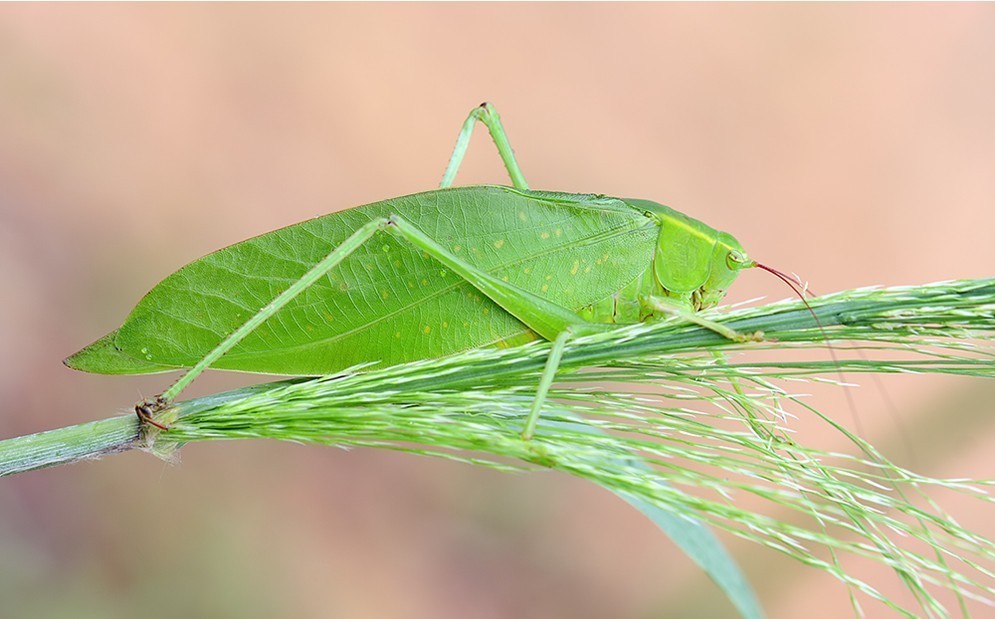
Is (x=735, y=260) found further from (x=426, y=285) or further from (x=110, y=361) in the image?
(x=110, y=361)

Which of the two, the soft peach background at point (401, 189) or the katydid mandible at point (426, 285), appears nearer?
the katydid mandible at point (426, 285)

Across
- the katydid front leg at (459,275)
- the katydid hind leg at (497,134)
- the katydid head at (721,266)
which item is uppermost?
the katydid hind leg at (497,134)

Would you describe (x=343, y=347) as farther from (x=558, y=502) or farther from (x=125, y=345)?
(x=558, y=502)

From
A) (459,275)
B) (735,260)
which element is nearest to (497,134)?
(459,275)

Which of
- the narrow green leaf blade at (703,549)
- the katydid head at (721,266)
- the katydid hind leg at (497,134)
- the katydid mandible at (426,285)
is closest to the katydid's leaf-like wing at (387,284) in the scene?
the katydid mandible at (426,285)

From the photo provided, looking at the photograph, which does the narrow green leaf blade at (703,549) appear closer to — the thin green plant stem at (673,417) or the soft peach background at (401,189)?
the thin green plant stem at (673,417)

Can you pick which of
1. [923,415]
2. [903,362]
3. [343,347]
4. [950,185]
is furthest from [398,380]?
[950,185]

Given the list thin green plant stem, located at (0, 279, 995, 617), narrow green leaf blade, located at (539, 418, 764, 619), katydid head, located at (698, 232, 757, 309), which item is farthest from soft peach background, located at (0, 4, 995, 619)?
thin green plant stem, located at (0, 279, 995, 617)
